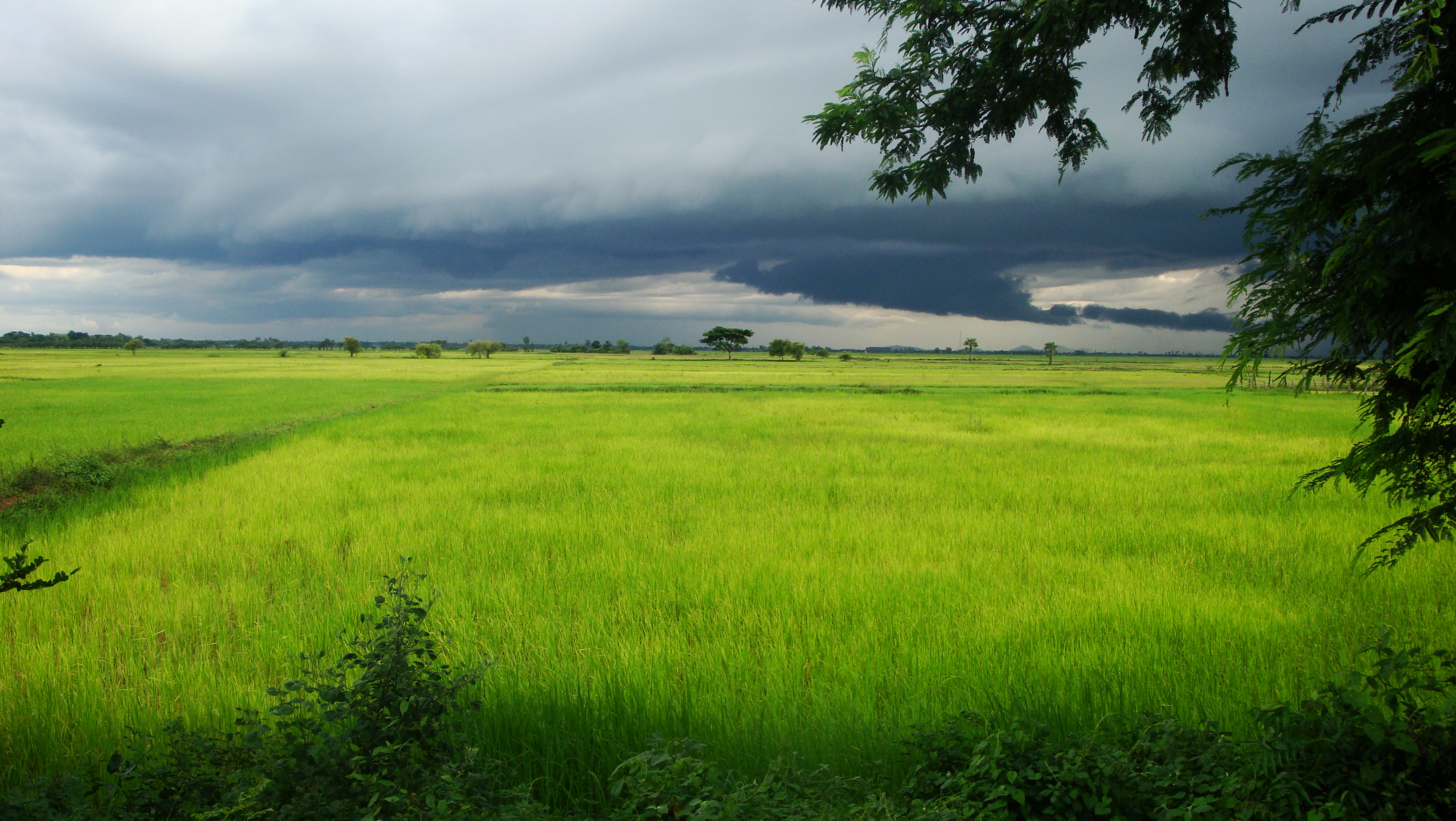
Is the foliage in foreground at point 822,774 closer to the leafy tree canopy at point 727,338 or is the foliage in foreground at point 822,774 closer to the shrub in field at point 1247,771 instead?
the shrub in field at point 1247,771

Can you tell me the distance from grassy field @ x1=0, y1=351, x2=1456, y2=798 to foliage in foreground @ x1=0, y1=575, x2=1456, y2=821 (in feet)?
1.54

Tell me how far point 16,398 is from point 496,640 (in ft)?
126

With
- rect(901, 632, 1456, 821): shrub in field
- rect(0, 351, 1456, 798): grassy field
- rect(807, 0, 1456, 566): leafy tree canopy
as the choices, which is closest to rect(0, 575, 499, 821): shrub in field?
rect(0, 351, 1456, 798): grassy field

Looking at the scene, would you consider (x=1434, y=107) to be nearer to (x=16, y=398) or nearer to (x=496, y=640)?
(x=496, y=640)

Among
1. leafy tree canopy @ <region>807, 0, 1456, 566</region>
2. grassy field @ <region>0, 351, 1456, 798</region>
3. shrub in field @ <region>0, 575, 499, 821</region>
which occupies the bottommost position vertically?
grassy field @ <region>0, 351, 1456, 798</region>

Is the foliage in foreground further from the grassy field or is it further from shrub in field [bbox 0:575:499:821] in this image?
the grassy field

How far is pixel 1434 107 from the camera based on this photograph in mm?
3303

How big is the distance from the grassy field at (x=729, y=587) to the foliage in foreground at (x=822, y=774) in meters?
0.47

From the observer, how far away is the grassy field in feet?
13.8

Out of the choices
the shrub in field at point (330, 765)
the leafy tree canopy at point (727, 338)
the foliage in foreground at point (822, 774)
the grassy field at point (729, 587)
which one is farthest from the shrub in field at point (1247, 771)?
the leafy tree canopy at point (727, 338)

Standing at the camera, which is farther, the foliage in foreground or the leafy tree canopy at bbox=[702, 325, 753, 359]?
the leafy tree canopy at bbox=[702, 325, 753, 359]

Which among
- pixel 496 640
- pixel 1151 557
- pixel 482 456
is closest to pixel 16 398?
pixel 482 456

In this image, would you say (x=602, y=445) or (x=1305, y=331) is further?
(x=602, y=445)

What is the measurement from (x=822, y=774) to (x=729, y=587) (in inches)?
120
